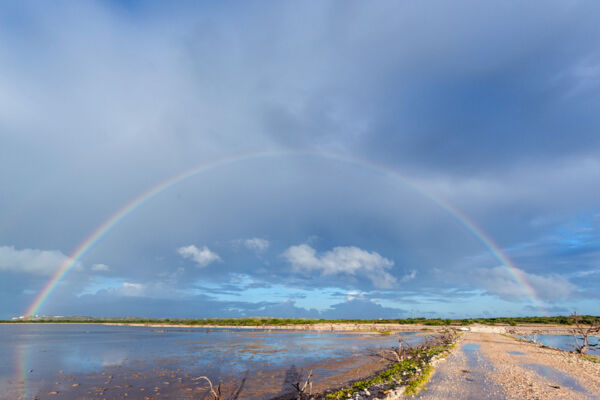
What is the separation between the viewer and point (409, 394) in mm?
21703

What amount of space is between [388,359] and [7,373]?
149 ft

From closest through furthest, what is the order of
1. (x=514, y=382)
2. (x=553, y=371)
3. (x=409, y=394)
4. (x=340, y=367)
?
(x=409, y=394)
(x=514, y=382)
(x=553, y=371)
(x=340, y=367)

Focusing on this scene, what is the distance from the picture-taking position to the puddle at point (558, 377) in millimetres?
25634

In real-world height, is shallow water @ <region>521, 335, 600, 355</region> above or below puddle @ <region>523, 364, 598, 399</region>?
below

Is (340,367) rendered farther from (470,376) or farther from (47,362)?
(47,362)

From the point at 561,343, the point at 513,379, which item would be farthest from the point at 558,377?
the point at 561,343

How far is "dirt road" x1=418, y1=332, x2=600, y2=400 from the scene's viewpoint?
2272cm

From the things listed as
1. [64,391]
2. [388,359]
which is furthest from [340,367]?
[64,391]

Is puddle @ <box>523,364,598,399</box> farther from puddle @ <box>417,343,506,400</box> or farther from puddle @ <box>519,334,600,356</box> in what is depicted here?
puddle @ <box>519,334,600,356</box>

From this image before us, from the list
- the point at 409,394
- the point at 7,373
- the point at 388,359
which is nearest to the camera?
the point at 409,394

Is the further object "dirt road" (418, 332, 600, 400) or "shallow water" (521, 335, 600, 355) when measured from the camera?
"shallow water" (521, 335, 600, 355)

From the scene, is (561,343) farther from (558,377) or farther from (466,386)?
(466,386)

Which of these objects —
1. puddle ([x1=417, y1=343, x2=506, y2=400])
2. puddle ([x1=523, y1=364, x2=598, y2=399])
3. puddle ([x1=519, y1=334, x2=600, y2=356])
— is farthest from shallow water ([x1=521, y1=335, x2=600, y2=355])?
puddle ([x1=417, y1=343, x2=506, y2=400])

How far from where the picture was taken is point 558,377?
3005 cm
